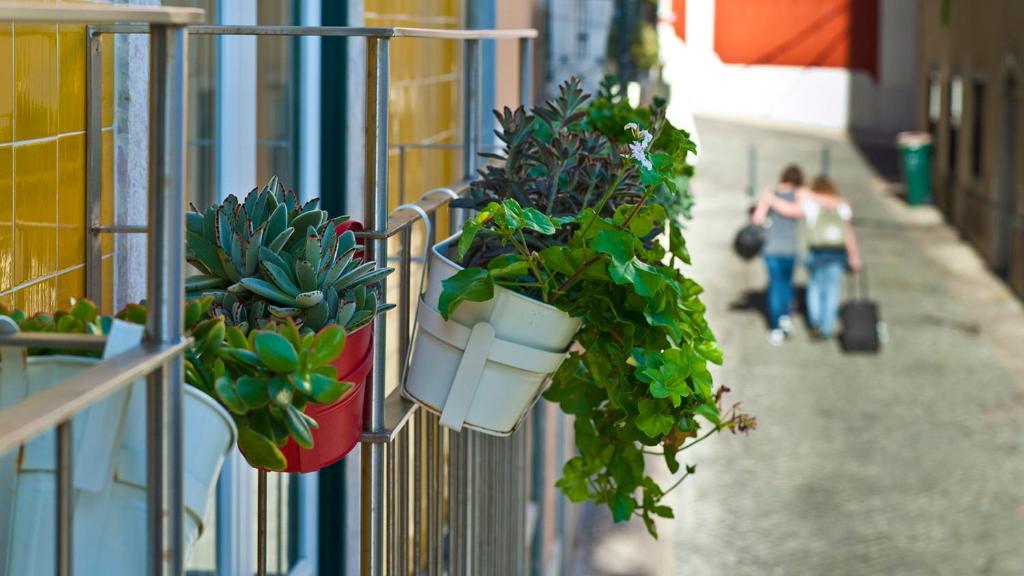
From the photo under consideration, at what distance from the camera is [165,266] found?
3.78ft

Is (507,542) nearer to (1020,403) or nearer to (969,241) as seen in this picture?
(1020,403)

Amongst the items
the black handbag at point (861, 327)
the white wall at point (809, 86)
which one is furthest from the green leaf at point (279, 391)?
the white wall at point (809, 86)

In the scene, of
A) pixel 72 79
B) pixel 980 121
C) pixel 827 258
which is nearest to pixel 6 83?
pixel 72 79

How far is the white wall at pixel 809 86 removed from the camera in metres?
29.5

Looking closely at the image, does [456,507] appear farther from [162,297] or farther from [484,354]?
[162,297]

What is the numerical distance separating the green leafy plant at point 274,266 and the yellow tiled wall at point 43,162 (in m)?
0.27

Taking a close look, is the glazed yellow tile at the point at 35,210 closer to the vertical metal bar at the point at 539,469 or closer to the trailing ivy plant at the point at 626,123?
the trailing ivy plant at the point at 626,123

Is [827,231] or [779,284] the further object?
[779,284]

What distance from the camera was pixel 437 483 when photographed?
2785 mm

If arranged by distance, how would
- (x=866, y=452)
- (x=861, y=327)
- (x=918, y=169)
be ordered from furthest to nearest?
1. (x=918, y=169)
2. (x=861, y=327)
3. (x=866, y=452)

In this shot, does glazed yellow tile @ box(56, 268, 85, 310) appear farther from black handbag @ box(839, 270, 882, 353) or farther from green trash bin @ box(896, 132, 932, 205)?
green trash bin @ box(896, 132, 932, 205)

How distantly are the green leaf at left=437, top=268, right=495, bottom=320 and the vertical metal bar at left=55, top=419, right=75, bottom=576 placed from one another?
899mm

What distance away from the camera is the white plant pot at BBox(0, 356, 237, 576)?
1177mm

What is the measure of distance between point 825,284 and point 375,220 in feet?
43.8
